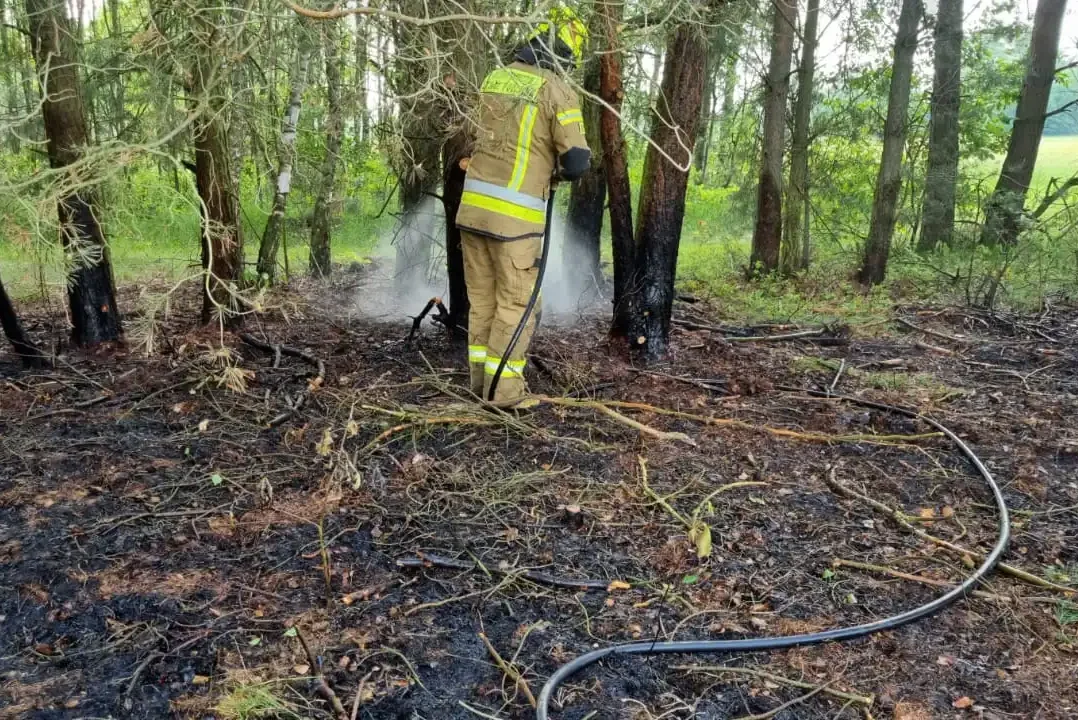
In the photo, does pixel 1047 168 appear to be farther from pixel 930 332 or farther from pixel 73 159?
pixel 73 159

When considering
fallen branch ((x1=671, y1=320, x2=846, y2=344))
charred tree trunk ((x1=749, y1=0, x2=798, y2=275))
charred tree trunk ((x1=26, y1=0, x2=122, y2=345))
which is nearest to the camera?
charred tree trunk ((x1=26, y1=0, x2=122, y2=345))

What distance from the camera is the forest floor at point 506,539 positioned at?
2.54 meters

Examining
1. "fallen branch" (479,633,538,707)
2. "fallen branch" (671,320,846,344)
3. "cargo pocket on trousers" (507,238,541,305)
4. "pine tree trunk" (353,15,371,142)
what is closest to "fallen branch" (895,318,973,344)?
"fallen branch" (671,320,846,344)

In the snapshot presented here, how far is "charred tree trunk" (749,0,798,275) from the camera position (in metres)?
9.21

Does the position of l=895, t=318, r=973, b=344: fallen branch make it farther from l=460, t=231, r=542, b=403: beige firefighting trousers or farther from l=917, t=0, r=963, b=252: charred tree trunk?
l=460, t=231, r=542, b=403: beige firefighting trousers

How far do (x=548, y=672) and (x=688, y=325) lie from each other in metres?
4.83

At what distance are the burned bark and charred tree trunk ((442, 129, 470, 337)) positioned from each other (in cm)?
540

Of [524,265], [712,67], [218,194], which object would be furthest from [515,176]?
[712,67]

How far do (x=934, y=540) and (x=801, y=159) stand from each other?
23.8 feet

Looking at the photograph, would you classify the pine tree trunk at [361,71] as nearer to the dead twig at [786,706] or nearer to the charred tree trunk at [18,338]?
the charred tree trunk at [18,338]

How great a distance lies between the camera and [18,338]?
17.8ft

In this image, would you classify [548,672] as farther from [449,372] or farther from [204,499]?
[449,372]

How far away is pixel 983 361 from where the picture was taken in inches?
245

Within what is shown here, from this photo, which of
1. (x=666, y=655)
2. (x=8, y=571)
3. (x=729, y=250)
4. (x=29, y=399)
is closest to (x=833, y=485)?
(x=666, y=655)
